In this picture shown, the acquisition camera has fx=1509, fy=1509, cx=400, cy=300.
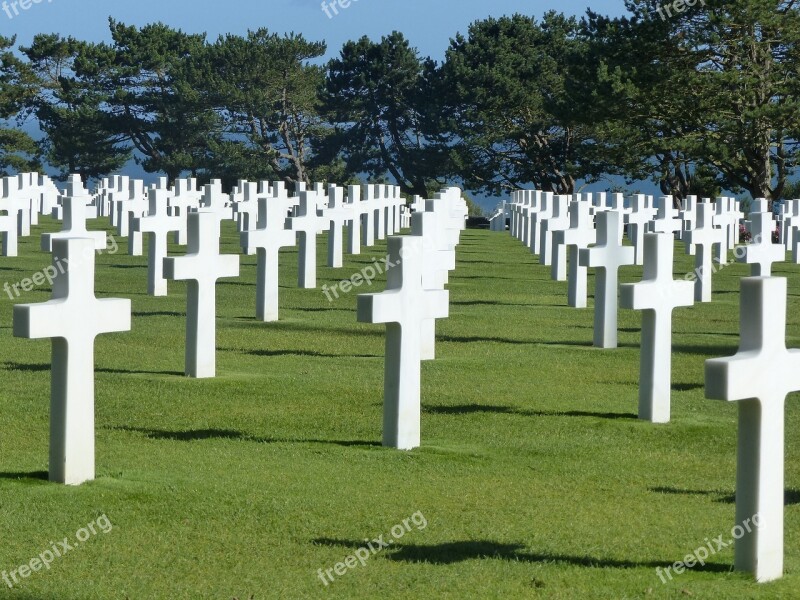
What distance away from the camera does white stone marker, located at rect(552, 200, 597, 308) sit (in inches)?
653

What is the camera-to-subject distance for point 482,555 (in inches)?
235

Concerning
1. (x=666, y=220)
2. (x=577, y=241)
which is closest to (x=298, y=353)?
(x=577, y=241)

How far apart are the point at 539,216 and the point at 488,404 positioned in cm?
1775

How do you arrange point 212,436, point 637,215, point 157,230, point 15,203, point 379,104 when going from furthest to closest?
point 379,104 < point 637,215 < point 15,203 < point 157,230 < point 212,436

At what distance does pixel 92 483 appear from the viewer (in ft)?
23.1

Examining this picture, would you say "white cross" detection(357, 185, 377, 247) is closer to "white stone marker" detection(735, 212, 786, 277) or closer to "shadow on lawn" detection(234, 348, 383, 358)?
"white stone marker" detection(735, 212, 786, 277)

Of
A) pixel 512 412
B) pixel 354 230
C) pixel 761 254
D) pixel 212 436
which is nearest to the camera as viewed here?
pixel 212 436

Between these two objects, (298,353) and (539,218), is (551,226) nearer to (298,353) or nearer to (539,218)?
(539,218)

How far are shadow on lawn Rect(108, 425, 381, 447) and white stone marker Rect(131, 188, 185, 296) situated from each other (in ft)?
26.1

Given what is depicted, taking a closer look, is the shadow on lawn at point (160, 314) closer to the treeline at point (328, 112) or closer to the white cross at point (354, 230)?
the white cross at point (354, 230)

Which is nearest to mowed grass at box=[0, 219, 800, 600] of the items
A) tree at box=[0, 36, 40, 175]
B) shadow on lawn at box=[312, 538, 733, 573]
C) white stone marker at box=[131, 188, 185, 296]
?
shadow on lawn at box=[312, 538, 733, 573]

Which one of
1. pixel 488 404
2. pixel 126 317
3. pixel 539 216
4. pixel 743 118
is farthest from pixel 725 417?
pixel 743 118

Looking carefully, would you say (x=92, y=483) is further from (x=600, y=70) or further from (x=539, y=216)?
(x=600, y=70)

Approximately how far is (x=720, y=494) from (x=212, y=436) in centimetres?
287
